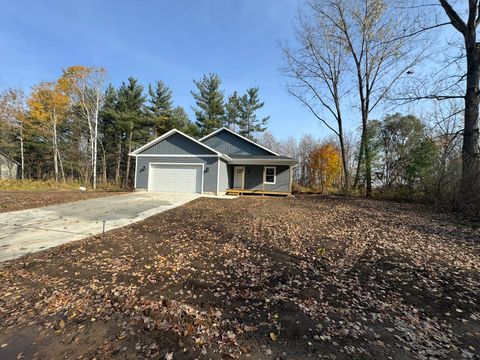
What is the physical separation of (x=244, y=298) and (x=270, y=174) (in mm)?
15117

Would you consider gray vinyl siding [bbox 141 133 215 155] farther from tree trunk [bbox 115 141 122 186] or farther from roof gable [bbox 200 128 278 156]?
tree trunk [bbox 115 141 122 186]

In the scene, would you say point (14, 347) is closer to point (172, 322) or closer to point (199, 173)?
point (172, 322)

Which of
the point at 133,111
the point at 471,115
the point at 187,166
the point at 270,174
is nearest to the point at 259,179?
the point at 270,174

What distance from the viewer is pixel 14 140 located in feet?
85.3

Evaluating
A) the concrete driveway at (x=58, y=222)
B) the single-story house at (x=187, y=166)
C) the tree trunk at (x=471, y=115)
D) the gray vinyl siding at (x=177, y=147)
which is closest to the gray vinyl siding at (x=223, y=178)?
the single-story house at (x=187, y=166)

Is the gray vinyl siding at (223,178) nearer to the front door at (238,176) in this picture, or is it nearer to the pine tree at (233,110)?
the front door at (238,176)

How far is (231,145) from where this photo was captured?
19.4 metres

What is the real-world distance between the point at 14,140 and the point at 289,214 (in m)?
32.3

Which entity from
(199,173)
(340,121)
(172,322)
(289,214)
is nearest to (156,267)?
(172,322)

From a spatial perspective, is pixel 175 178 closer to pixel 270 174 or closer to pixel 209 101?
pixel 270 174

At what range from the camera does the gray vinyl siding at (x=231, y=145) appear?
18875 mm

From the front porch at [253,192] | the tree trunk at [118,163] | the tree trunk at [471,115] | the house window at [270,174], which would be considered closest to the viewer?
the tree trunk at [471,115]

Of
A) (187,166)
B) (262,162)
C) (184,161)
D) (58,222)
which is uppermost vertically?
(262,162)

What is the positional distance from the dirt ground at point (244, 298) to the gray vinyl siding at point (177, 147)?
9994 mm
